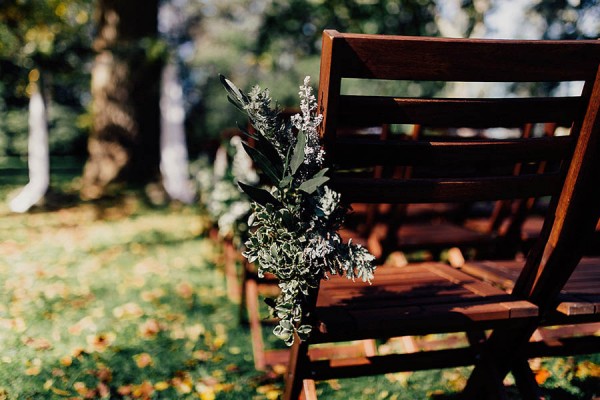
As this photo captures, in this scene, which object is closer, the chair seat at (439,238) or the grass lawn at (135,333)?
the grass lawn at (135,333)

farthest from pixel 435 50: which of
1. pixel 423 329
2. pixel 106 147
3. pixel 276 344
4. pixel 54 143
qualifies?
pixel 54 143

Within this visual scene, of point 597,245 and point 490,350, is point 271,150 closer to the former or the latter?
point 490,350

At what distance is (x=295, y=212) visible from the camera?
145 centimetres

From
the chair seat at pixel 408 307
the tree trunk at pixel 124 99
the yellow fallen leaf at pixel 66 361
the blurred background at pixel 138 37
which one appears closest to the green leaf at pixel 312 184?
the chair seat at pixel 408 307

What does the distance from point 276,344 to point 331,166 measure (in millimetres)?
2047

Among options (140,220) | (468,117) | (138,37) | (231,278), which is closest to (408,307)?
(468,117)

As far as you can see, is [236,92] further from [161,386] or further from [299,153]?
[161,386]

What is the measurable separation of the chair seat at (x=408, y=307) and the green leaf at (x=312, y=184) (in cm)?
45

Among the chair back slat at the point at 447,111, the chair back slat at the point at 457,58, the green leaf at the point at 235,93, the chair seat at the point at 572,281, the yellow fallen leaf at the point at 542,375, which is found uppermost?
the chair back slat at the point at 457,58

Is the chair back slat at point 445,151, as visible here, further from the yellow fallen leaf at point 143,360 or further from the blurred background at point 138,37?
the blurred background at point 138,37

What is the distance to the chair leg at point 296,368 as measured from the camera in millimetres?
1663

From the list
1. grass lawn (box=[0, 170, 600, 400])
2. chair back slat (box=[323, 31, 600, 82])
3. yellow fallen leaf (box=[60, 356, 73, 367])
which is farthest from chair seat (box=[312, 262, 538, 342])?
yellow fallen leaf (box=[60, 356, 73, 367])

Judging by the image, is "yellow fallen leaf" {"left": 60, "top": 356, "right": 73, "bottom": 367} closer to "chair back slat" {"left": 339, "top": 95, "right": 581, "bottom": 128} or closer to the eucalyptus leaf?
the eucalyptus leaf

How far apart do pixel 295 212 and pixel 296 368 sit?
0.62 metres
